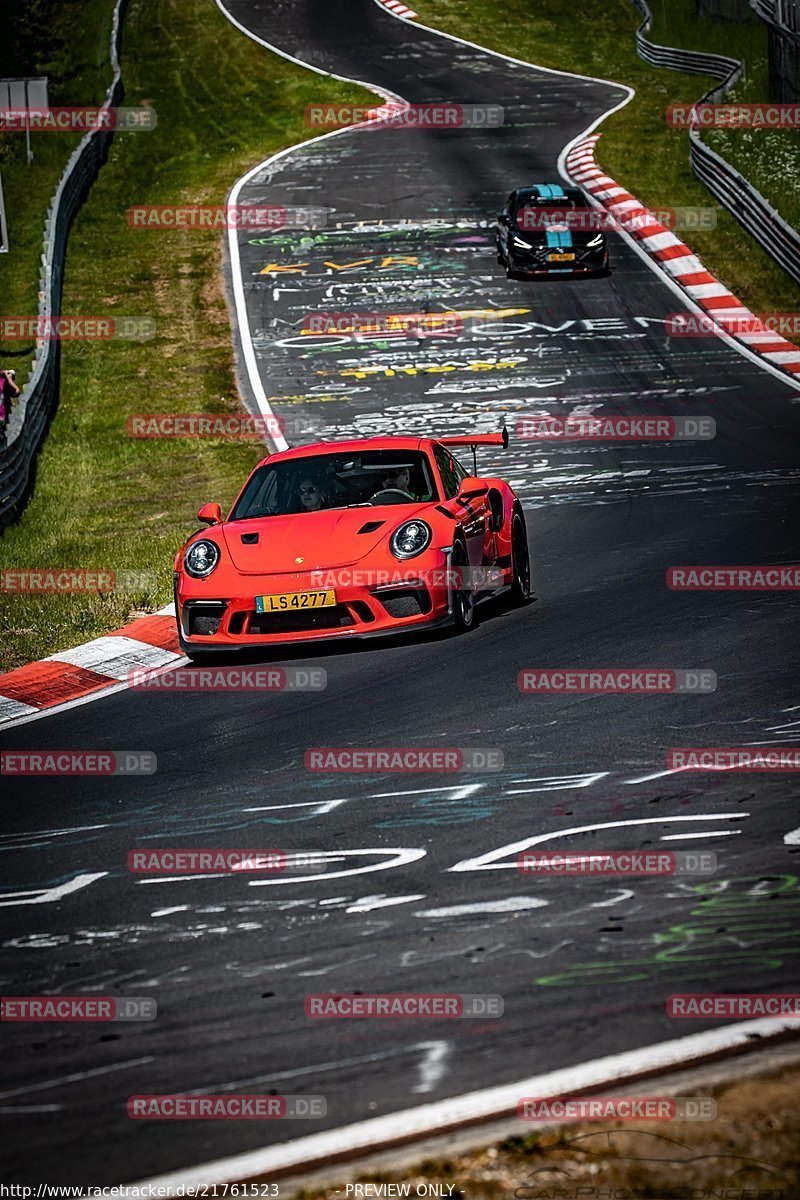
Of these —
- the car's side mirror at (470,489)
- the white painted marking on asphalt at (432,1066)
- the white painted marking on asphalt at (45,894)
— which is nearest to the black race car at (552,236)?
the car's side mirror at (470,489)

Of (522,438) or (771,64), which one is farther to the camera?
(771,64)

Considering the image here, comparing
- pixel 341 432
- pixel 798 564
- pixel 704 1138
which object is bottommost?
pixel 341 432

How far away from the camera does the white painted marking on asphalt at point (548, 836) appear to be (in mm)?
5785

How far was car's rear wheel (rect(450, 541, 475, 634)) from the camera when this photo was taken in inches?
403

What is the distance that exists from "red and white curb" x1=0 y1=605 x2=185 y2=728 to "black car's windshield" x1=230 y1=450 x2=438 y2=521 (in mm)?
1006

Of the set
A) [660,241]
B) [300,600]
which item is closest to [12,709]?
[300,600]

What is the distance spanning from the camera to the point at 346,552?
10.1m

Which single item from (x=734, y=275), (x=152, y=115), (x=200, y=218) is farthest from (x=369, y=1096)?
(x=152, y=115)

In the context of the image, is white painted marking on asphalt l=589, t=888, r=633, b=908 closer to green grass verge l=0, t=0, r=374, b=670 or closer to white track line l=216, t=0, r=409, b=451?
green grass verge l=0, t=0, r=374, b=670

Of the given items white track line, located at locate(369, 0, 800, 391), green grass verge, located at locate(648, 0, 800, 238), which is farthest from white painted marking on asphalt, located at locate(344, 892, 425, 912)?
green grass verge, located at locate(648, 0, 800, 238)

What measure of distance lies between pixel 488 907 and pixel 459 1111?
1.46 meters

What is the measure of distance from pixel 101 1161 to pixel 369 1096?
0.64 metres

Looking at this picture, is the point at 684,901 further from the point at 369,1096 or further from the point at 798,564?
the point at 798,564

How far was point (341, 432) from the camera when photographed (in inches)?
806
